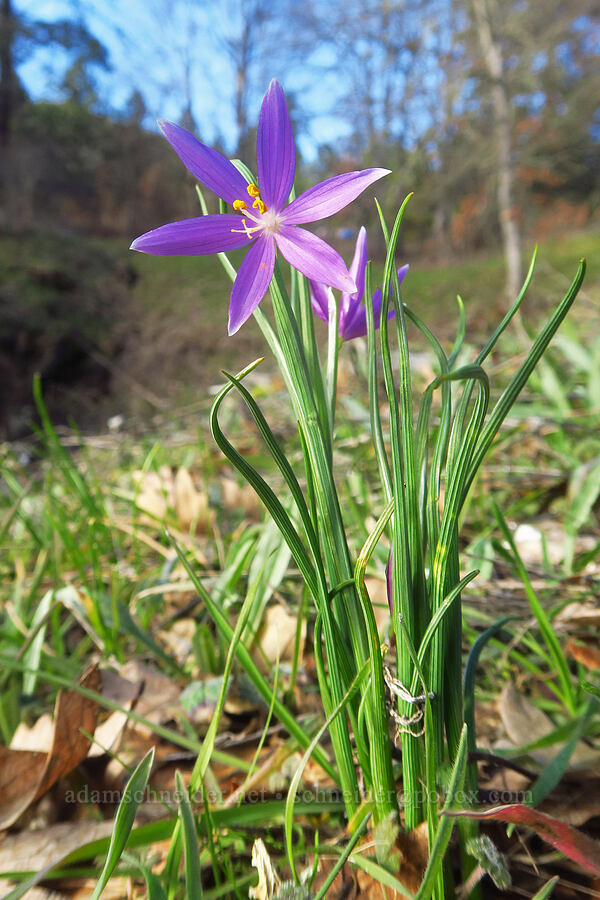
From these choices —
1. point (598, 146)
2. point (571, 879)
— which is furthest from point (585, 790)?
point (598, 146)

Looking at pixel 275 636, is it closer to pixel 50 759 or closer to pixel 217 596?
pixel 217 596

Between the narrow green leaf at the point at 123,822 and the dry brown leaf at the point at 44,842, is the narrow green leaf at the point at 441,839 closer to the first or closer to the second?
the narrow green leaf at the point at 123,822

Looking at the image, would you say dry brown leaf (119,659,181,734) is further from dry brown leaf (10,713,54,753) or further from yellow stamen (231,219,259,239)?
yellow stamen (231,219,259,239)

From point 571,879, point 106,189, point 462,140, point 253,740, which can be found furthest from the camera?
point 106,189

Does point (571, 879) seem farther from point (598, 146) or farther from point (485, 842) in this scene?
point (598, 146)

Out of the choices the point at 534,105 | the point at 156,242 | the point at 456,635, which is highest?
the point at 534,105

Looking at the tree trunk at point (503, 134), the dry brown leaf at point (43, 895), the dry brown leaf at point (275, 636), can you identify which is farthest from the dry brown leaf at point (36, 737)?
the tree trunk at point (503, 134)
